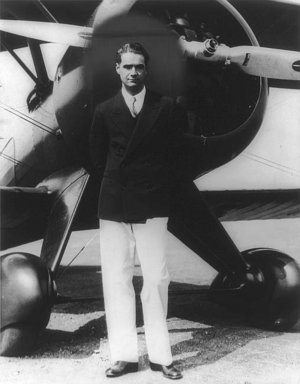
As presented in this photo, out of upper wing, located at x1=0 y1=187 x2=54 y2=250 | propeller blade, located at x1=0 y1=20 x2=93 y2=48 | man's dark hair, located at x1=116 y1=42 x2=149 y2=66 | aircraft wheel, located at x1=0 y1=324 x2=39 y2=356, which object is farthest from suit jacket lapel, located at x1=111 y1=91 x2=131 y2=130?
upper wing, located at x1=0 y1=187 x2=54 y2=250

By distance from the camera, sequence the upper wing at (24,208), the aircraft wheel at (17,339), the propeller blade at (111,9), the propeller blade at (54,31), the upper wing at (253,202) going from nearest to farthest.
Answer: the propeller blade at (111,9) < the propeller blade at (54,31) < the aircraft wheel at (17,339) < the upper wing at (24,208) < the upper wing at (253,202)

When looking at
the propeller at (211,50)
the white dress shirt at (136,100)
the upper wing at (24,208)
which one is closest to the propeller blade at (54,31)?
the propeller at (211,50)

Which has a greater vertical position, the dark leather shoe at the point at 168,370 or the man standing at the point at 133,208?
the man standing at the point at 133,208

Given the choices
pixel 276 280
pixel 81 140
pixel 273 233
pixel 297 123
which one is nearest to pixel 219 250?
pixel 276 280

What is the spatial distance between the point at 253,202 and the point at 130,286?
287 centimetres

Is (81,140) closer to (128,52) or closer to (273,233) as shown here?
(128,52)

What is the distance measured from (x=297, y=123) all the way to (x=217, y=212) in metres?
1.88

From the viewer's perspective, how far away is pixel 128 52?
2.66 metres

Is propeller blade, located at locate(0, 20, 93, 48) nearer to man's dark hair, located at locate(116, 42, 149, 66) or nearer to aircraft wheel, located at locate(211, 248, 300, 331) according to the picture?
man's dark hair, located at locate(116, 42, 149, 66)

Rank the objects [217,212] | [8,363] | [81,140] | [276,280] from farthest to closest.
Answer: [217,212] → [276,280] → [81,140] → [8,363]

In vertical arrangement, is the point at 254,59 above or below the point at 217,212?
Result: above

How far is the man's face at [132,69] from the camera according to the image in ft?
8.73

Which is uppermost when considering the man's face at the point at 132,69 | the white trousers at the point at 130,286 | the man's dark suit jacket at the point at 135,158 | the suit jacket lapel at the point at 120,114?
the man's face at the point at 132,69

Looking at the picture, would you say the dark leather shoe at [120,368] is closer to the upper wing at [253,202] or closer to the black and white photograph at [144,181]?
the black and white photograph at [144,181]
